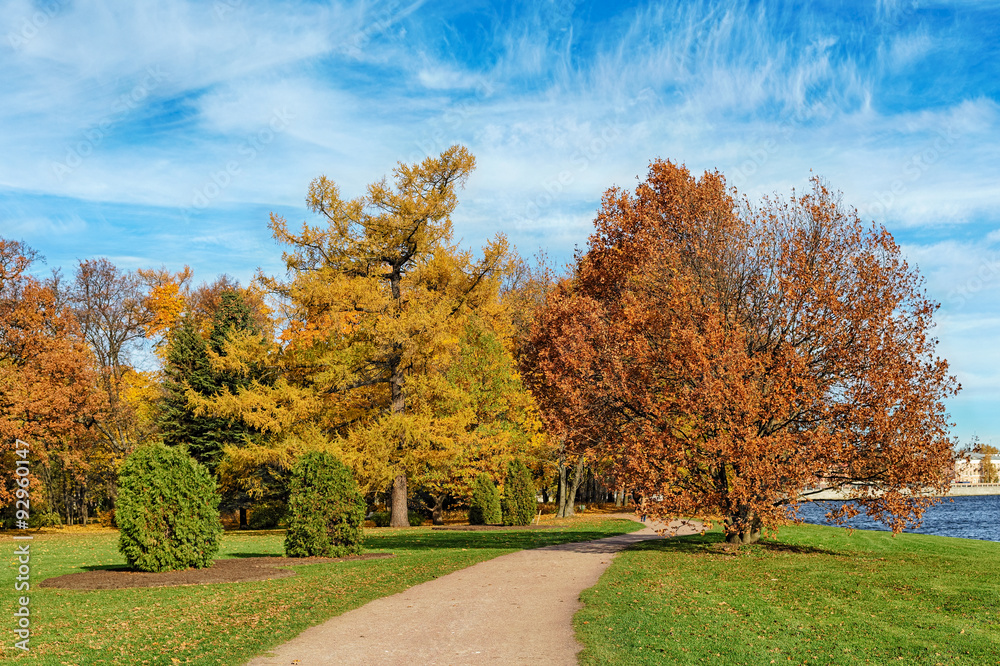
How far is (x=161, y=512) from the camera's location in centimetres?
1356

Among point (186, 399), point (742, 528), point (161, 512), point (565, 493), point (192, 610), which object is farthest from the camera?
point (565, 493)

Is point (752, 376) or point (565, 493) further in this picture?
point (565, 493)

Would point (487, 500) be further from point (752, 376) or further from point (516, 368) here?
point (752, 376)

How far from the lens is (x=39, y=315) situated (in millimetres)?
29828

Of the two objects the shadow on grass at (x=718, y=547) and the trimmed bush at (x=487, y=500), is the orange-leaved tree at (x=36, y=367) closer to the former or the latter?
the trimmed bush at (x=487, y=500)

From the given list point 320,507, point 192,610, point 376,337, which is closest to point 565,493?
point 376,337

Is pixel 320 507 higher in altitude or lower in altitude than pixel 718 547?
higher

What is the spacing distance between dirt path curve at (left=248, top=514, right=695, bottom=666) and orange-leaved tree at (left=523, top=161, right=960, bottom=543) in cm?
387

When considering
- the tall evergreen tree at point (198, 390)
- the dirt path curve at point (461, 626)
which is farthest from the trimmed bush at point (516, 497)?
the dirt path curve at point (461, 626)

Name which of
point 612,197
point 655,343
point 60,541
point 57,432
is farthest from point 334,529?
point 57,432

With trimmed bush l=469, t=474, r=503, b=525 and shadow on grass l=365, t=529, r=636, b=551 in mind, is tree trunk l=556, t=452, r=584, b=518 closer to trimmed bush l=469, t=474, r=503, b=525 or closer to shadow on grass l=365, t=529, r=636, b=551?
trimmed bush l=469, t=474, r=503, b=525

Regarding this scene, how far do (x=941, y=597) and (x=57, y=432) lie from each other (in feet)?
99.7

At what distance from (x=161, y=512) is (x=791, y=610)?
10628mm

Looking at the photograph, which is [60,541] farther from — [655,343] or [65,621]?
[655,343]
